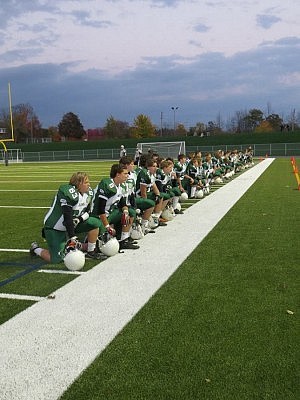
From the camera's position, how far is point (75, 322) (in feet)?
13.8

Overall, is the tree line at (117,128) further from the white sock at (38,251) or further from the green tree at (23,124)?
the white sock at (38,251)

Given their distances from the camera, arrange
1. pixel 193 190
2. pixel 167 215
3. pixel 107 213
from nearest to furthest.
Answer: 1. pixel 107 213
2. pixel 167 215
3. pixel 193 190

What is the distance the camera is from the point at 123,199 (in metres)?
7.24

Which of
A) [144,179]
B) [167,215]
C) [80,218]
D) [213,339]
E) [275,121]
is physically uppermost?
[275,121]

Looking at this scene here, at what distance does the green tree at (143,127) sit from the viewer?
→ 79375 millimetres

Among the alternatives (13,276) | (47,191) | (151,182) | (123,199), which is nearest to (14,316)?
(13,276)

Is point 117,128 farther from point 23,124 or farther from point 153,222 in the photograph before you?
point 153,222

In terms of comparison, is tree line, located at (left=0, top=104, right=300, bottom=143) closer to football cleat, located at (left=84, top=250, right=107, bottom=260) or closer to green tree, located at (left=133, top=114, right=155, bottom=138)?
green tree, located at (left=133, top=114, right=155, bottom=138)

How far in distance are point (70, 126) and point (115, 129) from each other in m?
14.9

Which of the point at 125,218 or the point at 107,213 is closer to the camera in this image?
the point at 125,218

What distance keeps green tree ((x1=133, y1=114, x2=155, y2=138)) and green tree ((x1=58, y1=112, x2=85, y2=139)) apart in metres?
24.5

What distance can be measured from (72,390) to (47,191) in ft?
44.6

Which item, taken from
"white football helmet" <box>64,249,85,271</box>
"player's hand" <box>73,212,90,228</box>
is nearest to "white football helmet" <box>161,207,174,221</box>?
"player's hand" <box>73,212,90,228</box>

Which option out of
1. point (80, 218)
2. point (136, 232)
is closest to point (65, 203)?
point (80, 218)
